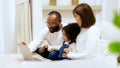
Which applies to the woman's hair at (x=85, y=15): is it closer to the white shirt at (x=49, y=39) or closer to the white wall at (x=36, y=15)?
the white shirt at (x=49, y=39)

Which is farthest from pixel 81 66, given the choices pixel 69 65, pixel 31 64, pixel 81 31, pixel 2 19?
pixel 2 19

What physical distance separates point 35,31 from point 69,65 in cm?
193

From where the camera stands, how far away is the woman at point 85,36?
52.2 inches

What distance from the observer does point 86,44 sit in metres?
1.35

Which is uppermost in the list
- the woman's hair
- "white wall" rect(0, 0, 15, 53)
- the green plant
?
the green plant

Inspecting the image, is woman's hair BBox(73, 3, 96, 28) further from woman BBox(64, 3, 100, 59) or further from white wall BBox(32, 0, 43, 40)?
white wall BBox(32, 0, 43, 40)

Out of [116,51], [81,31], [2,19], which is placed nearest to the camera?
[116,51]

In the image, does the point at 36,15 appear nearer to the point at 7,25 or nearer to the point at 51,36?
the point at 7,25

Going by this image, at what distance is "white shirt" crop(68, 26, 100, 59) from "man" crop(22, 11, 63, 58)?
0.93 ft

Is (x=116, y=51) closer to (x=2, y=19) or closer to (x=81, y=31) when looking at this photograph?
(x=81, y=31)

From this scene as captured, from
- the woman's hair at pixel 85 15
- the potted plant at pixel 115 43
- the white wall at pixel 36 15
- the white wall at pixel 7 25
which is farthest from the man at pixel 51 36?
the potted plant at pixel 115 43

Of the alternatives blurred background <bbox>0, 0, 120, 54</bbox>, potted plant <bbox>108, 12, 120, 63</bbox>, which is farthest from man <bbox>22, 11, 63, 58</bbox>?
potted plant <bbox>108, 12, 120, 63</bbox>

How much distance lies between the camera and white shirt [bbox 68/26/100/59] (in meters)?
1.32

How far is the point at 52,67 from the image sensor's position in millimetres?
1122
